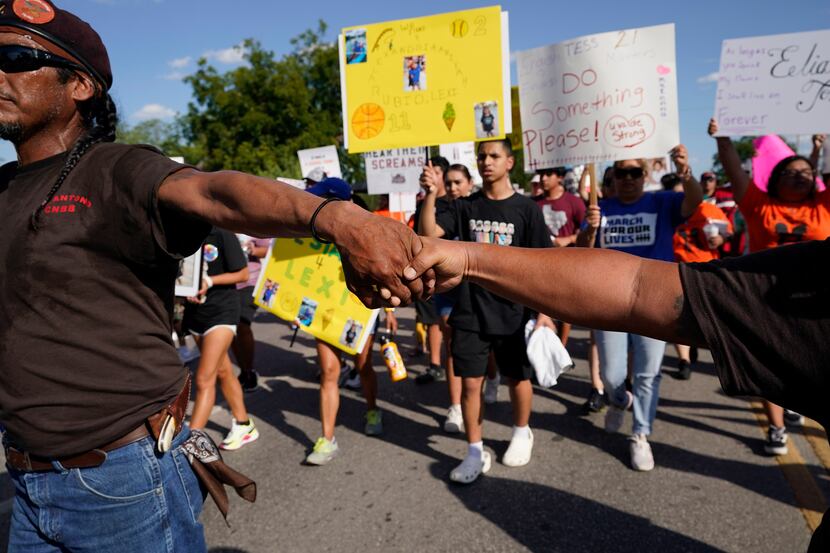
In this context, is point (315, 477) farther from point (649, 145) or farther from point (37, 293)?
point (649, 145)

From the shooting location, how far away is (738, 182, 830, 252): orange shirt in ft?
12.9

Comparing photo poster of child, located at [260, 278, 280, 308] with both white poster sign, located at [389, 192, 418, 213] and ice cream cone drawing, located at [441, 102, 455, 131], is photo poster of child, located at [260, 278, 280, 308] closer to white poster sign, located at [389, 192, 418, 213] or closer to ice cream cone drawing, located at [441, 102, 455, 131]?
ice cream cone drawing, located at [441, 102, 455, 131]

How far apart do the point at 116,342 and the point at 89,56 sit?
84cm

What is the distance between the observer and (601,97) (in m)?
4.12

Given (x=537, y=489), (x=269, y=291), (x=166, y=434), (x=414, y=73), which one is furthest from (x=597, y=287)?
(x=269, y=291)

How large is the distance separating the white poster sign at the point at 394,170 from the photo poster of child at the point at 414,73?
2.03m

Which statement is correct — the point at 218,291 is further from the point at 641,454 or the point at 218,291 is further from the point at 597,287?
the point at 597,287

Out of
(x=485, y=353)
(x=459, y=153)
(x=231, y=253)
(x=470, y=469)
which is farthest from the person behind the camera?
(x=459, y=153)

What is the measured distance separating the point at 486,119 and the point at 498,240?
844 mm

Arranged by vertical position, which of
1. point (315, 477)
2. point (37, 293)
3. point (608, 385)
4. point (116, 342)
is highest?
point (37, 293)

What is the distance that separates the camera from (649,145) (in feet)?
13.1

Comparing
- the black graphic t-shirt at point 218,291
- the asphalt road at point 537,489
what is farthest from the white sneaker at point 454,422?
the black graphic t-shirt at point 218,291

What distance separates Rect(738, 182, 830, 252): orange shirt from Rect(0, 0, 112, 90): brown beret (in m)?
4.02

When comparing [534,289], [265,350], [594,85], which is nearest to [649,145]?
[594,85]
